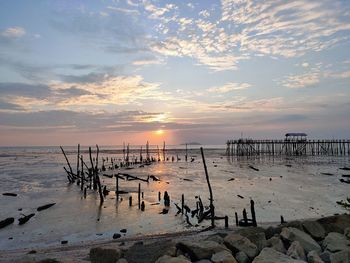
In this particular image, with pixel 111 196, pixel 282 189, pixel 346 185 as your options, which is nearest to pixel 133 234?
pixel 111 196

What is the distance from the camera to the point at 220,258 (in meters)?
8.12

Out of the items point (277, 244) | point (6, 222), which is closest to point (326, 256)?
point (277, 244)

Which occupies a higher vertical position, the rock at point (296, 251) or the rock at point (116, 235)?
the rock at point (296, 251)

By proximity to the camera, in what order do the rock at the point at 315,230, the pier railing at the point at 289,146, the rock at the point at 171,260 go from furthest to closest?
the pier railing at the point at 289,146, the rock at the point at 315,230, the rock at the point at 171,260

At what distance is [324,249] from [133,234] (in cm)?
1022

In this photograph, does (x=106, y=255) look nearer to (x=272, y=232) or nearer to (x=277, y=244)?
(x=277, y=244)

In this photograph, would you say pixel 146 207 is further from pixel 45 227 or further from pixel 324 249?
pixel 324 249

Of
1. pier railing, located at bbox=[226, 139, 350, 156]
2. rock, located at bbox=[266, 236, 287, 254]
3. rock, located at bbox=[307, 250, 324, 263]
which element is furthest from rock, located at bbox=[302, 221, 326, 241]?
pier railing, located at bbox=[226, 139, 350, 156]

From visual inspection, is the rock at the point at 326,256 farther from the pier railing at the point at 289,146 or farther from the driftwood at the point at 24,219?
the pier railing at the point at 289,146

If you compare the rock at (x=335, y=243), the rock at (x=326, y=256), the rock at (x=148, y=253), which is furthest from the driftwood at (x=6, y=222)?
the rock at (x=326, y=256)

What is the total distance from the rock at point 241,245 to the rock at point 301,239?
1069mm

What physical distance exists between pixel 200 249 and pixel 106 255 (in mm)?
2446

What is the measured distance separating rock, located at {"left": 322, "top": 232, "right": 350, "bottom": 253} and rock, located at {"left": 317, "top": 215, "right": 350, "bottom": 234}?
142 centimetres

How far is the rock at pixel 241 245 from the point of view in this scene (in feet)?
29.1
